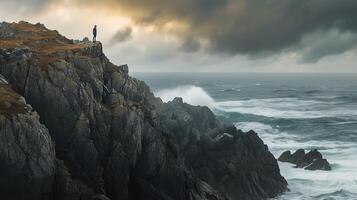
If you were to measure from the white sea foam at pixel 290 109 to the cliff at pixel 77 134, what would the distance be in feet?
303

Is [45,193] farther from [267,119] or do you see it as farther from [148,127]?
[267,119]

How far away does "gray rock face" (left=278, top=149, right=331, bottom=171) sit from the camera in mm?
79812

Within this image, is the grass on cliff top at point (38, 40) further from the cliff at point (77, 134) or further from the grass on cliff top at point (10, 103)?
the grass on cliff top at point (10, 103)

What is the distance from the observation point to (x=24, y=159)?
127ft

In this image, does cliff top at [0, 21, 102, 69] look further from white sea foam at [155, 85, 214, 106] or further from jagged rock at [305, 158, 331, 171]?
white sea foam at [155, 85, 214, 106]

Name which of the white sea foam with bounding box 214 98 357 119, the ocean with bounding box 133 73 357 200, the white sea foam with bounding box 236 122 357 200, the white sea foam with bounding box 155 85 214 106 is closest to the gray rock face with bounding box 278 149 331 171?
the white sea foam with bounding box 236 122 357 200

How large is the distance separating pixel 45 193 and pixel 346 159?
6025 cm

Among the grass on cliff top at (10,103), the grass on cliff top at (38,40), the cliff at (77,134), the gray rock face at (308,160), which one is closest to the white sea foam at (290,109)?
the gray rock face at (308,160)

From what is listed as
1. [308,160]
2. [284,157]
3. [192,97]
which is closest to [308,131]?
[284,157]

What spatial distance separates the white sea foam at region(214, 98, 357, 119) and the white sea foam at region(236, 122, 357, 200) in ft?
129

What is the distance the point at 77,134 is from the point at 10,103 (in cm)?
648

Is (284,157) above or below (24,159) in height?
below

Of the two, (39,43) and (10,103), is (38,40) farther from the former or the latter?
(10,103)

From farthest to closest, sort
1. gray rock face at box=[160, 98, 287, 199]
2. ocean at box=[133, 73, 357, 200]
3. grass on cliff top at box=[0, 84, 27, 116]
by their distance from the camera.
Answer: ocean at box=[133, 73, 357, 200] < gray rock face at box=[160, 98, 287, 199] < grass on cliff top at box=[0, 84, 27, 116]
